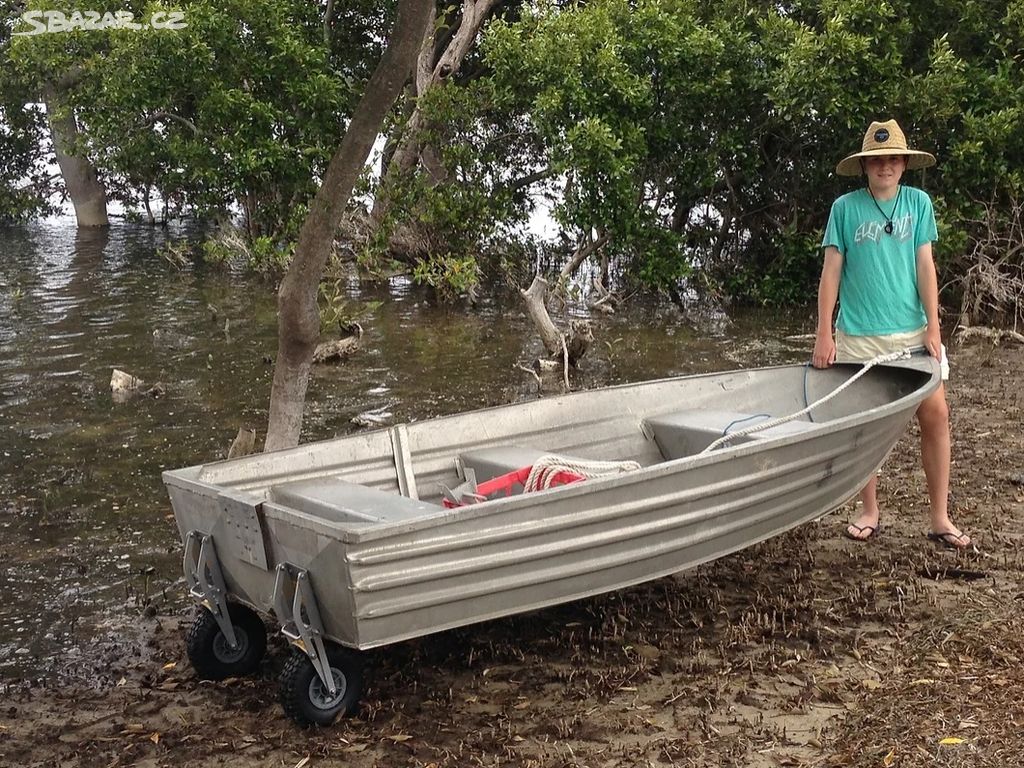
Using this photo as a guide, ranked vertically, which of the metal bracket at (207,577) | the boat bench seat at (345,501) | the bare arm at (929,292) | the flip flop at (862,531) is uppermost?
the bare arm at (929,292)

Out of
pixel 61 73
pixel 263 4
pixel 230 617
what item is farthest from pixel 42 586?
pixel 61 73

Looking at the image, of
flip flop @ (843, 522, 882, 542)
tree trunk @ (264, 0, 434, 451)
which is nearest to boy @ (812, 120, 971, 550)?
flip flop @ (843, 522, 882, 542)

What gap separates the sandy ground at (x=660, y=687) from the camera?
3.94 m

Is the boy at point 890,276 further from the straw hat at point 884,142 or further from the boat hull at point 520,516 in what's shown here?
the boat hull at point 520,516

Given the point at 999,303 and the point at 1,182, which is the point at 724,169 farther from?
the point at 1,182

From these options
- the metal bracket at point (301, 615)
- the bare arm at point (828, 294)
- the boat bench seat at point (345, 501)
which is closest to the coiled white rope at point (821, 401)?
the bare arm at point (828, 294)

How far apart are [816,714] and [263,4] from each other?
13.2 meters

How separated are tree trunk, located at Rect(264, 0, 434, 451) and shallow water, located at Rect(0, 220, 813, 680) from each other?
1024 mm

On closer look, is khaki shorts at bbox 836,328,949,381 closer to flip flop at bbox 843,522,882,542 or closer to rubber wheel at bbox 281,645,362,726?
flip flop at bbox 843,522,882,542

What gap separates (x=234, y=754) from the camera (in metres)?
4.08

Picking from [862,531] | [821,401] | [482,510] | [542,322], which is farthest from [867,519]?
[542,322]

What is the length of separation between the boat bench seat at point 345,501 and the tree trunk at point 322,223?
1.36 m

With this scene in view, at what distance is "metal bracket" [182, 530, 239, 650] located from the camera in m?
4.44

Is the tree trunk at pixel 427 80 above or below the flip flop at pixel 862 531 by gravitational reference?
above
